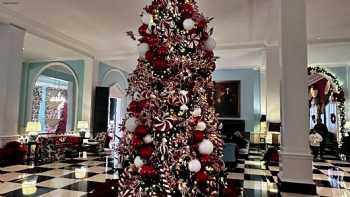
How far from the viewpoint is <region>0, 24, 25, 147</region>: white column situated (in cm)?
568

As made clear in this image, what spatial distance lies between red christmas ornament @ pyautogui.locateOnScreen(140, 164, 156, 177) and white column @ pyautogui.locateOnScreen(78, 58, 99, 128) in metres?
7.00

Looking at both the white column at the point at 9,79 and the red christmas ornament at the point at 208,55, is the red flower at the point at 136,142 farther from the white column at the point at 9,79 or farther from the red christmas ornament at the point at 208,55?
the white column at the point at 9,79

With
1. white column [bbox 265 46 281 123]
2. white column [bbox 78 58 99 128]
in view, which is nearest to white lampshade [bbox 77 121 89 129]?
white column [bbox 78 58 99 128]

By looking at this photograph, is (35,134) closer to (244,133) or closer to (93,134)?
(93,134)

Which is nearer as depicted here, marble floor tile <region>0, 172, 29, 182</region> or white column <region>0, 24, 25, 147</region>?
marble floor tile <region>0, 172, 29, 182</region>

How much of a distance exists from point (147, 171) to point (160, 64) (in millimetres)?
971

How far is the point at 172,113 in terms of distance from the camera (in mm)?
2336

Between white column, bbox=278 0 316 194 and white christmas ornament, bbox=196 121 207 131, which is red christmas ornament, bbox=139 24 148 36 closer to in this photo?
white christmas ornament, bbox=196 121 207 131

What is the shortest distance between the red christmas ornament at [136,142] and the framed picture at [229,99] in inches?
334

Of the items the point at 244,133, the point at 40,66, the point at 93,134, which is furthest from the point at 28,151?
the point at 244,133

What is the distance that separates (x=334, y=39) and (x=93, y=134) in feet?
26.1

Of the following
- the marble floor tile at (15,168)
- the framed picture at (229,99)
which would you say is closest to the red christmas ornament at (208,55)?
the marble floor tile at (15,168)

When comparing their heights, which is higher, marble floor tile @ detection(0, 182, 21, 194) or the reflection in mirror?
the reflection in mirror

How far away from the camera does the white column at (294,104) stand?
3.77m
